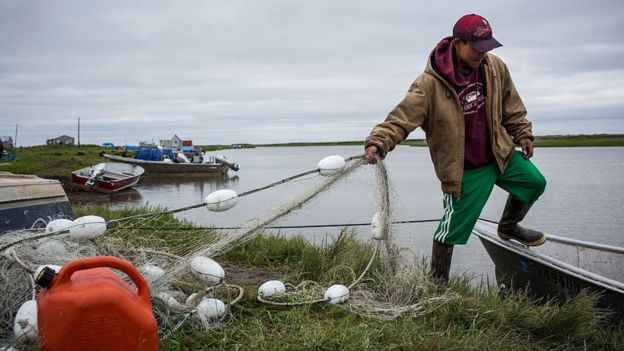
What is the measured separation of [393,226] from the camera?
427 centimetres

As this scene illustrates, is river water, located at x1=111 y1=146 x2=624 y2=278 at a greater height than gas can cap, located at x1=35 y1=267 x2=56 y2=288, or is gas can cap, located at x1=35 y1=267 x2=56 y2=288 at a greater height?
gas can cap, located at x1=35 y1=267 x2=56 y2=288

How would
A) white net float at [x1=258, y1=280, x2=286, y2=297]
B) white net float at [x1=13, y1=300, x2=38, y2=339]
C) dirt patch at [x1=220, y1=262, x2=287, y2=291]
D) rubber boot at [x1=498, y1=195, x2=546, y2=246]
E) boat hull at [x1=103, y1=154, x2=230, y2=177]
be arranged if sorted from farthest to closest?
boat hull at [x1=103, y1=154, x2=230, y2=177]
dirt patch at [x1=220, y1=262, x2=287, y2=291]
rubber boot at [x1=498, y1=195, x2=546, y2=246]
white net float at [x1=258, y1=280, x2=286, y2=297]
white net float at [x1=13, y1=300, x2=38, y2=339]

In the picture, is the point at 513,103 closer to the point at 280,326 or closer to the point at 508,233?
the point at 508,233

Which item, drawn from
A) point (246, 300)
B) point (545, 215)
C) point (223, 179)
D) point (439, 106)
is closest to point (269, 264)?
point (246, 300)

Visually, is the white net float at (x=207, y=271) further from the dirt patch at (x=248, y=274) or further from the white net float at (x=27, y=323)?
the dirt patch at (x=248, y=274)

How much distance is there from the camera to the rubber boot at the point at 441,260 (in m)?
4.01

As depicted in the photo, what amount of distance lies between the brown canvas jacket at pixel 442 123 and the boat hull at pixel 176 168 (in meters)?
28.0

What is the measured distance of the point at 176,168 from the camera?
31.0 meters

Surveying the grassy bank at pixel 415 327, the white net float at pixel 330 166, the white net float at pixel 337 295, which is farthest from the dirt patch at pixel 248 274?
the white net float at pixel 330 166

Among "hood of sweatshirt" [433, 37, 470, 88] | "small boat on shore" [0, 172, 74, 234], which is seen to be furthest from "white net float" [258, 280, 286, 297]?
"small boat on shore" [0, 172, 74, 234]

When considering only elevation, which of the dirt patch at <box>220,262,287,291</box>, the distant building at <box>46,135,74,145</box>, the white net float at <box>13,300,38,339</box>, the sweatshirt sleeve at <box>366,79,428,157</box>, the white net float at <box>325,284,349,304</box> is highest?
the sweatshirt sleeve at <box>366,79,428,157</box>

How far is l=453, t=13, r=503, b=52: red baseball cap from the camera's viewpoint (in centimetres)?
357

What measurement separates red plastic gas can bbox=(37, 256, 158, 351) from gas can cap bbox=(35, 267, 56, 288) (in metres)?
0.02

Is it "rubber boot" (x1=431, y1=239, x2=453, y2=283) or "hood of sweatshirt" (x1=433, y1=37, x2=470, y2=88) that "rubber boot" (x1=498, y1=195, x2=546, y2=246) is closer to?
"rubber boot" (x1=431, y1=239, x2=453, y2=283)
